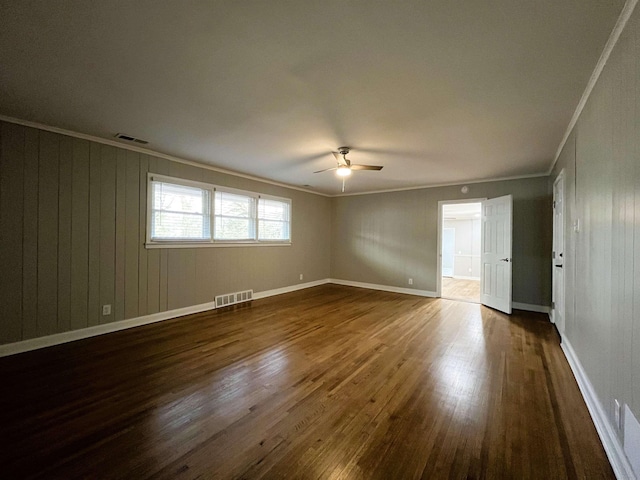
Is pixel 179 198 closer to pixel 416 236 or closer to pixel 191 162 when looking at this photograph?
pixel 191 162

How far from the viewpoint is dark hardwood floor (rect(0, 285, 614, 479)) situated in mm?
1494

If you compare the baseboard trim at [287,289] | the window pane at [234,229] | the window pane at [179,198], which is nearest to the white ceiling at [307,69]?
the window pane at [179,198]

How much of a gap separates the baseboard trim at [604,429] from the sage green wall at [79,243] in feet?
16.2

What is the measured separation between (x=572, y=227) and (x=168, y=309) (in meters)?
5.53

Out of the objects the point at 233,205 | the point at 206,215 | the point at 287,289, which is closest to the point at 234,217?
the point at 233,205

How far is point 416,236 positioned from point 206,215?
4.70m

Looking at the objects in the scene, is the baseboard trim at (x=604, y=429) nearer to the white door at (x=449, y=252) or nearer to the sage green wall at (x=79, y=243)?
the sage green wall at (x=79, y=243)

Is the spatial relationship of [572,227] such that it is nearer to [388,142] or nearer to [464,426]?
[388,142]

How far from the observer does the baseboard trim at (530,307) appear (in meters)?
4.73

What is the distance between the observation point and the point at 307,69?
77.4 inches

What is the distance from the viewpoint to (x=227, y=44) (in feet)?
5.67

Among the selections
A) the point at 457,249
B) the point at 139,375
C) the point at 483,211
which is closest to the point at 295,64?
the point at 139,375

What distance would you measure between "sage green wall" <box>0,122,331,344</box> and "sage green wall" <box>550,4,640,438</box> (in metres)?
4.98

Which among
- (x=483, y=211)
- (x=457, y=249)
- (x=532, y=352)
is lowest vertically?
(x=532, y=352)
